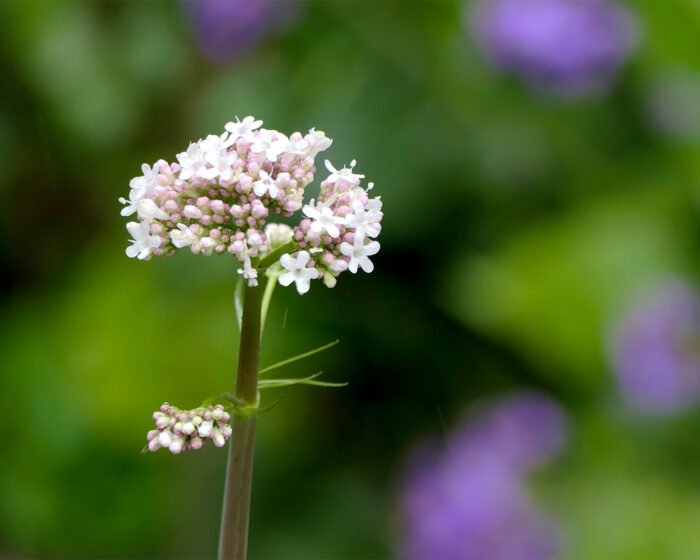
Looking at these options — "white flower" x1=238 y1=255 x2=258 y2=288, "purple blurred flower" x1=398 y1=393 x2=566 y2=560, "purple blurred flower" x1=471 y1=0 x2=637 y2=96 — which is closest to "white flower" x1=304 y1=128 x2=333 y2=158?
"white flower" x1=238 y1=255 x2=258 y2=288

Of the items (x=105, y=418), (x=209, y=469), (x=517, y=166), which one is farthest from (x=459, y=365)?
(x=105, y=418)

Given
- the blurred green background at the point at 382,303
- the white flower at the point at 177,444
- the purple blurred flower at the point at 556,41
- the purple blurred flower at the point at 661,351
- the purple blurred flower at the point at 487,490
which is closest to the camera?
the white flower at the point at 177,444

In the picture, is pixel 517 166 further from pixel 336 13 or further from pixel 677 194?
pixel 336 13

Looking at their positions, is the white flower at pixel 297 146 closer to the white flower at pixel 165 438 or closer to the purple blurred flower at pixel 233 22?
the white flower at pixel 165 438

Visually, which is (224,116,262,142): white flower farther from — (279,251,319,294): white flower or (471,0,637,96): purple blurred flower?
(471,0,637,96): purple blurred flower

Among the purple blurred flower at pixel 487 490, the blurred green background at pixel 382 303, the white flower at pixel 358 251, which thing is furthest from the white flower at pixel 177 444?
the blurred green background at pixel 382 303
